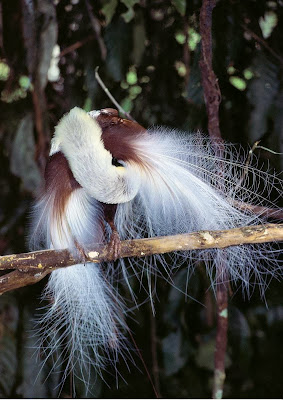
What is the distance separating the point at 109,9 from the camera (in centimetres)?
91

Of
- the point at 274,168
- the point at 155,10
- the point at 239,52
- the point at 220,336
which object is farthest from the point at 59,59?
the point at 220,336

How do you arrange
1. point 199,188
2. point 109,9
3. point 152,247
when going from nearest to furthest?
point 152,247 < point 199,188 < point 109,9

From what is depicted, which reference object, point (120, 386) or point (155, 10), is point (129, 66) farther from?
point (120, 386)

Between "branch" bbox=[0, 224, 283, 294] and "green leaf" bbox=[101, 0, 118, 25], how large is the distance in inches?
18.7

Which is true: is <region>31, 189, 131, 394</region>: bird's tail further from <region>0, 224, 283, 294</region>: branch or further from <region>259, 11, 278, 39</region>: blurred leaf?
<region>259, 11, 278, 39</region>: blurred leaf

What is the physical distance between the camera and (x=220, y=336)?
0.87m

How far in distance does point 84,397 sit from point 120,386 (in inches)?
2.8

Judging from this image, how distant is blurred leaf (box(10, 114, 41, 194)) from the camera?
919 millimetres

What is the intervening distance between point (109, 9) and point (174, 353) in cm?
70

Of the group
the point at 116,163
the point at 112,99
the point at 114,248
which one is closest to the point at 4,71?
the point at 112,99

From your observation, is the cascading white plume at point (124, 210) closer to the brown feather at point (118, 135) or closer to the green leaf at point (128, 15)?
the brown feather at point (118, 135)

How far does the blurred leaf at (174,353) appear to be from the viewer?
0.88m

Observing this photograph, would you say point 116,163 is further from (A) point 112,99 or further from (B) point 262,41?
(B) point 262,41

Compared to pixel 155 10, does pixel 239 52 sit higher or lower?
lower
